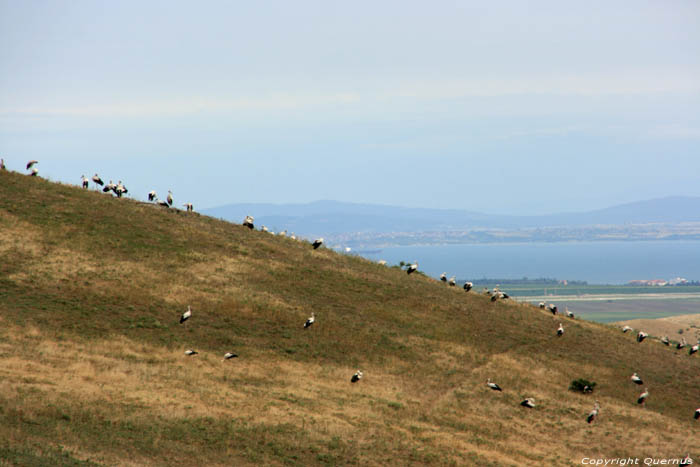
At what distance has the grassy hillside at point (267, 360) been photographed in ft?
118

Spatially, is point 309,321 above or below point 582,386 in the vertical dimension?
above

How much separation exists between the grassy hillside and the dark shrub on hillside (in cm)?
72

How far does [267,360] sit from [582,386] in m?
22.3

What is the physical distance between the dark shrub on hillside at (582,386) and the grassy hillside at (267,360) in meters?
0.72

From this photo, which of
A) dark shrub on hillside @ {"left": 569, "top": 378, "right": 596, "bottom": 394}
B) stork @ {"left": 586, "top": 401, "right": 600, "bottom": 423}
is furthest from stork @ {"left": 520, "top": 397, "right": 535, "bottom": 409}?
dark shrub on hillside @ {"left": 569, "top": 378, "right": 596, "bottom": 394}

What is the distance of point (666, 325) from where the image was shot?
4289 inches

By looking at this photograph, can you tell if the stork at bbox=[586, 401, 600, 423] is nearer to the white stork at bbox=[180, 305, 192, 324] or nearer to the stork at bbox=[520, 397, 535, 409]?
the stork at bbox=[520, 397, 535, 409]

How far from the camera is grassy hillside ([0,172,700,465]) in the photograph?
118 feet

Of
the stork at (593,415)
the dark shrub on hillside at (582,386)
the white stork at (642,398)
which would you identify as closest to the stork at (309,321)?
the dark shrub on hillside at (582,386)

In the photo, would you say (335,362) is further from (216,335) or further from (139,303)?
(139,303)

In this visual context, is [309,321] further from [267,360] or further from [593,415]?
[593,415]

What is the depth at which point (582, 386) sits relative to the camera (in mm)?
52219

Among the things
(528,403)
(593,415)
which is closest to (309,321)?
(528,403)

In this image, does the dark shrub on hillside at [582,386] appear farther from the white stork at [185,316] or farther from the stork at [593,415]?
the white stork at [185,316]
